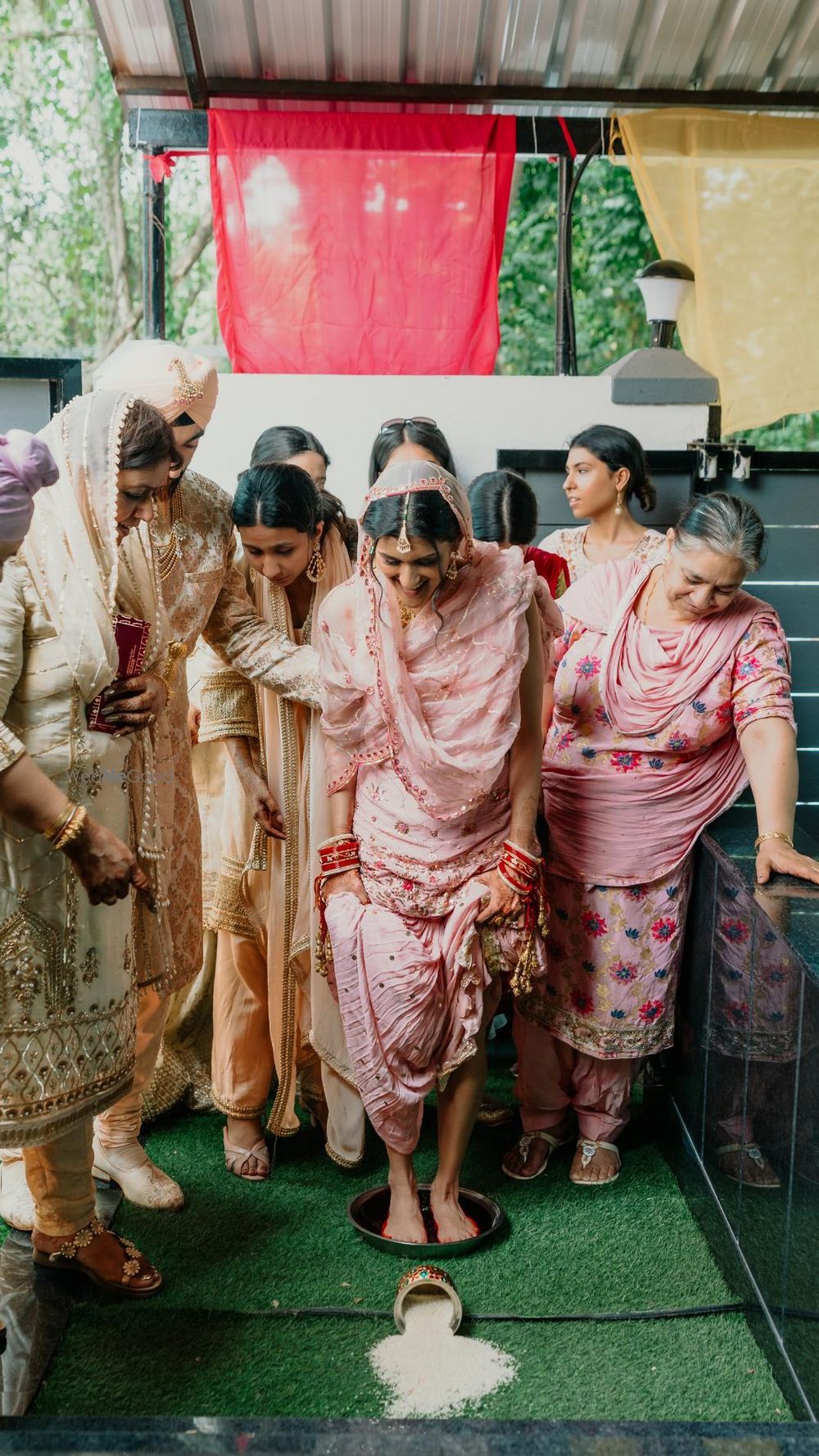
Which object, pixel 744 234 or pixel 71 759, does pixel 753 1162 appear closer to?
pixel 71 759

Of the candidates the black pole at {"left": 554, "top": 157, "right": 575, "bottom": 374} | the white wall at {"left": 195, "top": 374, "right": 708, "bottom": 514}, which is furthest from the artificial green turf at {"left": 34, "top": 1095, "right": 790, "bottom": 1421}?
the black pole at {"left": 554, "top": 157, "right": 575, "bottom": 374}

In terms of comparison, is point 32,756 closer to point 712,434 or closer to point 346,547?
point 346,547

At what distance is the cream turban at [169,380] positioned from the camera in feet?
8.21

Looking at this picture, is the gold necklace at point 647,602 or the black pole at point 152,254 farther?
the black pole at point 152,254

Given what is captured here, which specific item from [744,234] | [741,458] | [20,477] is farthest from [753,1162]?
[744,234]

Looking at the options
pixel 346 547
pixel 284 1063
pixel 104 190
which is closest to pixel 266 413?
pixel 346 547

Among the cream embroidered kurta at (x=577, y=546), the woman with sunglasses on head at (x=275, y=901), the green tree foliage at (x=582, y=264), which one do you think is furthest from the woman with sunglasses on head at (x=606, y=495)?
the green tree foliage at (x=582, y=264)

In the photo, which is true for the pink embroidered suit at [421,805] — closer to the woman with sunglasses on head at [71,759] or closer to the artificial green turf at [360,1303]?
the artificial green turf at [360,1303]

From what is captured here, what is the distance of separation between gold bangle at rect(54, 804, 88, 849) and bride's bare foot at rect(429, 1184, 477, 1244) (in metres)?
1.31

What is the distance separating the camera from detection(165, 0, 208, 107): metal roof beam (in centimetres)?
294

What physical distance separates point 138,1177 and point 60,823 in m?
1.30

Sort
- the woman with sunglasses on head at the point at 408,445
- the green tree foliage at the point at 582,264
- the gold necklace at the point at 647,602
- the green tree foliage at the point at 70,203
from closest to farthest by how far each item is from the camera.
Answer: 1. the gold necklace at the point at 647,602
2. the woman with sunglasses on head at the point at 408,445
3. the green tree foliage at the point at 582,264
4. the green tree foliage at the point at 70,203

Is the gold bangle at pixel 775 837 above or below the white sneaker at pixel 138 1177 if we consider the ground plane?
above

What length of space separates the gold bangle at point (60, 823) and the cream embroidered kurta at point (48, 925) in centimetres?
9
